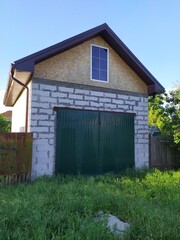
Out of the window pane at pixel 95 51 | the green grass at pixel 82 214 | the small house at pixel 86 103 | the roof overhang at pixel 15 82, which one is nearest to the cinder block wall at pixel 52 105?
the small house at pixel 86 103

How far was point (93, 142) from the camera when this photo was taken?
9547mm

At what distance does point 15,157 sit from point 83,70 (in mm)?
4288

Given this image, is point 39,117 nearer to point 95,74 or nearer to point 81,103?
point 81,103

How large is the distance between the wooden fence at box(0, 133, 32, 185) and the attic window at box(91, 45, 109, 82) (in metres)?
3.81

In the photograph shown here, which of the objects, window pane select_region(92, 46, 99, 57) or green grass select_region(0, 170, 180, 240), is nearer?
green grass select_region(0, 170, 180, 240)

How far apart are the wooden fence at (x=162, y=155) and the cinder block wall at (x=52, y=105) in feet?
2.69

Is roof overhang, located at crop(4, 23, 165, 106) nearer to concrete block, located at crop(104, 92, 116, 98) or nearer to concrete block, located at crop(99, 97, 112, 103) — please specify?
concrete block, located at crop(104, 92, 116, 98)

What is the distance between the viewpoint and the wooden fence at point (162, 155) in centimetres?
1119

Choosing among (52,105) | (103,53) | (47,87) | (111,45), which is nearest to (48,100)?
(52,105)

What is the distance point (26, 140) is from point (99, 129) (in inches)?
119

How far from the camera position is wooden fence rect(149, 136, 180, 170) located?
36.7 feet

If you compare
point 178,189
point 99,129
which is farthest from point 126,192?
point 99,129

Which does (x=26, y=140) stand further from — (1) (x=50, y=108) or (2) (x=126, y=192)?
(2) (x=126, y=192)

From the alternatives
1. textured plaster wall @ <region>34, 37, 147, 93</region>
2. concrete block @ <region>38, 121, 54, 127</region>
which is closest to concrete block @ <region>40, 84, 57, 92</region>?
textured plaster wall @ <region>34, 37, 147, 93</region>
